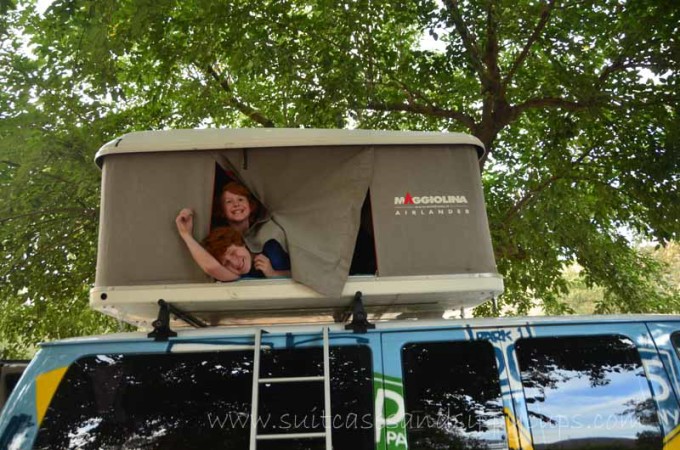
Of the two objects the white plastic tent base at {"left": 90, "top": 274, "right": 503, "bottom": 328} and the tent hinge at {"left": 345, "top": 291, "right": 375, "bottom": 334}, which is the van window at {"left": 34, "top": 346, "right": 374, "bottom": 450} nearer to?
the tent hinge at {"left": 345, "top": 291, "right": 375, "bottom": 334}

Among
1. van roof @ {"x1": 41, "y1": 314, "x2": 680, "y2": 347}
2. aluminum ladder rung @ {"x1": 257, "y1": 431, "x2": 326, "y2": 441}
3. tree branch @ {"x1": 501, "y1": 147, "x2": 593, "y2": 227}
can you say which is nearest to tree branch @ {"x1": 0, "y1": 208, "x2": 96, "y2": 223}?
van roof @ {"x1": 41, "y1": 314, "x2": 680, "y2": 347}

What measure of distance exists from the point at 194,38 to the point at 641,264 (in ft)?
31.6

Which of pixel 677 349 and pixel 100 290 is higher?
pixel 100 290

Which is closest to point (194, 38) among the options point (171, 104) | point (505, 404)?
point (171, 104)

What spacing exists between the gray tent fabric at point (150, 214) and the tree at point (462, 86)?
2.53 metres

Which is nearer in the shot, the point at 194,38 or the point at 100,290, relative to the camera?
the point at 100,290

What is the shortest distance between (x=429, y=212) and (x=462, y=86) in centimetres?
671

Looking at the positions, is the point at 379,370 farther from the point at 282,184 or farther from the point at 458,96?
the point at 458,96

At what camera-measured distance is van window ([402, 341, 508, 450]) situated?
9.41 ft

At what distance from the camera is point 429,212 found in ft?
11.5

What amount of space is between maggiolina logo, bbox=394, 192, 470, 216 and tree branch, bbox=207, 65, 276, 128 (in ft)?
22.2

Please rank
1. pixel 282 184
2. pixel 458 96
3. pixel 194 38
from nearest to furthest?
pixel 282 184
pixel 194 38
pixel 458 96

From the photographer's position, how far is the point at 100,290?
3.33m

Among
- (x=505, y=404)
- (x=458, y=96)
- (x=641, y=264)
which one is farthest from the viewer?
(x=641, y=264)
